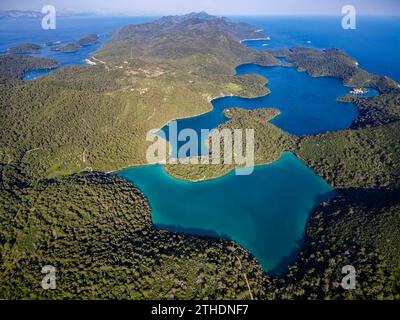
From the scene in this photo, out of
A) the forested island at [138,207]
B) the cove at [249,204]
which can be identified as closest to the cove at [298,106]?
the forested island at [138,207]

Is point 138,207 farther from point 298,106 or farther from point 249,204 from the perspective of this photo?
point 298,106

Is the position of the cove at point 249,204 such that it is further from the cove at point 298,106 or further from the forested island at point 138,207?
the cove at point 298,106

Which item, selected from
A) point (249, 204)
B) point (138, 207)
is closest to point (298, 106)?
point (249, 204)

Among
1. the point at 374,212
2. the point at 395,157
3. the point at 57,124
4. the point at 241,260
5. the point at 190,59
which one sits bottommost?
the point at 241,260

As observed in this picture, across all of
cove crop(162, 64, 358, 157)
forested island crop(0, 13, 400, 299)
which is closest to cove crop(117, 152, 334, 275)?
forested island crop(0, 13, 400, 299)

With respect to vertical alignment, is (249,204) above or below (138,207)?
below

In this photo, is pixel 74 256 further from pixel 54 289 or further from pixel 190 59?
pixel 190 59

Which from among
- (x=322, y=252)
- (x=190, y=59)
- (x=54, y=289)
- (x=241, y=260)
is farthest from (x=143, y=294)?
(x=190, y=59)
